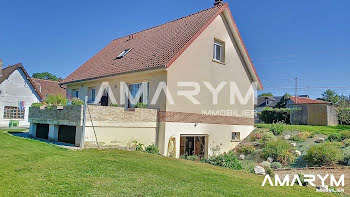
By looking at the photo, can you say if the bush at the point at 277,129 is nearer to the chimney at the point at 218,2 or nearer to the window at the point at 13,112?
the chimney at the point at 218,2

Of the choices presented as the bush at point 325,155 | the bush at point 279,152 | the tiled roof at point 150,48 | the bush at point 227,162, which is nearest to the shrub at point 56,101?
the tiled roof at point 150,48

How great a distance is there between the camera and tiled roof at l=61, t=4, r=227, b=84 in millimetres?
14734

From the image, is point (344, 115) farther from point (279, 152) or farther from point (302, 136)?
point (279, 152)

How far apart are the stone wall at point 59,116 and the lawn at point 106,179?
100 inches

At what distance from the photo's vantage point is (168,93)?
13875 millimetres

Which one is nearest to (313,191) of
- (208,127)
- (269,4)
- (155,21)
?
(208,127)

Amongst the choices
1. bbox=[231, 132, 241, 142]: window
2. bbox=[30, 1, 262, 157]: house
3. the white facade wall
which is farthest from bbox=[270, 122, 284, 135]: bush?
the white facade wall

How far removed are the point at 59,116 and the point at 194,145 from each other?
294 inches

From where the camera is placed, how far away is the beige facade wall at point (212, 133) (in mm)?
14056

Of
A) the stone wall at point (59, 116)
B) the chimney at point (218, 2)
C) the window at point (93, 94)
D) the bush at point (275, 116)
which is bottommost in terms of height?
the stone wall at point (59, 116)

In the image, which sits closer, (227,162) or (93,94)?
(227,162)

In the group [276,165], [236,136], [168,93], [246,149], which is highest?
[168,93]

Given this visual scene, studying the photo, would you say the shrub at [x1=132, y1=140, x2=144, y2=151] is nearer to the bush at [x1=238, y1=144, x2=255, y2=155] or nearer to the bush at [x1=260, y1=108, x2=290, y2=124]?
the bush at [x1=238, y1=144, x2=255, y2=155]

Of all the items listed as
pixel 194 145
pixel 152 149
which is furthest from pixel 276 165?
pixel 152 149
